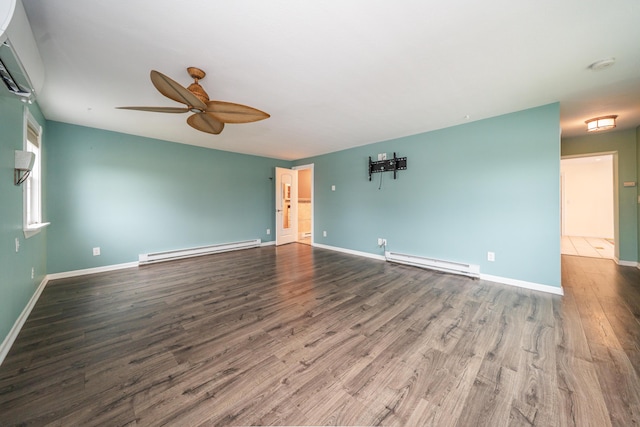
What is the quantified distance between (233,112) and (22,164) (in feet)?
6.33

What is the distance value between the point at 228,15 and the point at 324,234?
481 centimetres

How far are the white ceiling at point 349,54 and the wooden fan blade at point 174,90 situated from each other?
334 mm

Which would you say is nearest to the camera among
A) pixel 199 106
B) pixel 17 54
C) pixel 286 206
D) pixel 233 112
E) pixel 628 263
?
pixel 17 54

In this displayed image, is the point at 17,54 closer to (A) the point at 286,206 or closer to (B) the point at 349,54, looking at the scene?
(B) the point at 349,54

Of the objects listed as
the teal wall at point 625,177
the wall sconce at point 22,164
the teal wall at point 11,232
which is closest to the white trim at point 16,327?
the teal wall at point 11,232

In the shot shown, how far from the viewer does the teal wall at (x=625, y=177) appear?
3920 mm

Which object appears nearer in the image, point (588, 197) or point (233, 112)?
point (233, 112)

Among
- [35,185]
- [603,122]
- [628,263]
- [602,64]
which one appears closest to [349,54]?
[602,64]

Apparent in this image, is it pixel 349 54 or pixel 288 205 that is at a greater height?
pixel 349 54

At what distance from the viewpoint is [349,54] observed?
1.95m

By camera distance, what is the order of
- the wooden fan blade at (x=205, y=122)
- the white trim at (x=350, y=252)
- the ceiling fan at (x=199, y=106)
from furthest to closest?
the white trim at (x=350, y=252) → the wooden fan blade at (x=205, y=122) → the ceiling fan at (x=199, y=106)

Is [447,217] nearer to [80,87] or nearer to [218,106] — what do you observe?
[218,106]

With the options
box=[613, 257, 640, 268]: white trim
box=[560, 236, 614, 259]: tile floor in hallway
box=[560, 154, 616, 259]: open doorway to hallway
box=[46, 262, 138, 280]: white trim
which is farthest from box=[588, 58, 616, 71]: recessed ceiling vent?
box=[46, 262, 138, 280]: white trim

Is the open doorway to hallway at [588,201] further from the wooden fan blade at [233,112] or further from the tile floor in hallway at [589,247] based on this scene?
the wooden fan blade at [233,112]
